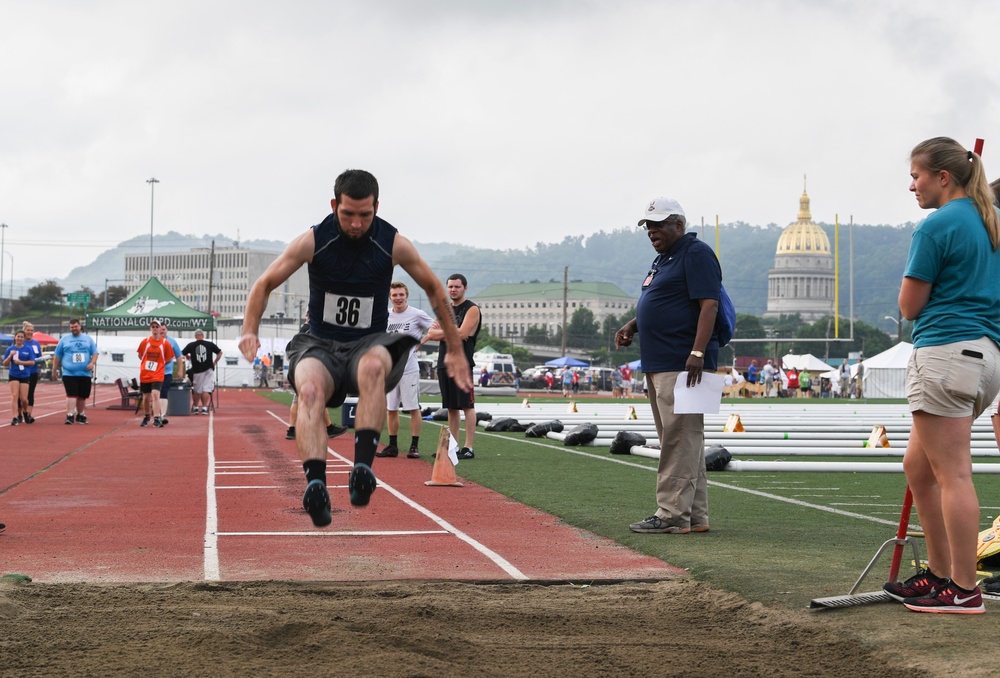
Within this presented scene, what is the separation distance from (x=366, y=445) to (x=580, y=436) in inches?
415

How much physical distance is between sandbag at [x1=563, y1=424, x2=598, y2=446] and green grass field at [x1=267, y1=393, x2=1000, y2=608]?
A: 3.14 ft

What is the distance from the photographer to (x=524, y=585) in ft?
20.6

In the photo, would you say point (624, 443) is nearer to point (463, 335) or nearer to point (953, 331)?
point (463, 335)

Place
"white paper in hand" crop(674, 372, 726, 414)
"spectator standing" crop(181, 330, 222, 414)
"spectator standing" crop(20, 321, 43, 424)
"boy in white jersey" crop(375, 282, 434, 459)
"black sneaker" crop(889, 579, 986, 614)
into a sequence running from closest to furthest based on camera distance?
"black sneaker" crop(889, 579, 986, 614) < "white paper in hand" crop(674, 372, 726, 414) < "boy in white jersey" crop(375, 282, 434, 459) < "spectator standing" crop(20, 321, 43, 424) < "spectator standing" crop(181, 330, 222, 414)

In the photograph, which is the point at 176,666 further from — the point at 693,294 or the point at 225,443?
the point at 225,443

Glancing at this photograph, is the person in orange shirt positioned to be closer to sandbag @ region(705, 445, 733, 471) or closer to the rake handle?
sandbag @ region(705, 445, 733, 471)

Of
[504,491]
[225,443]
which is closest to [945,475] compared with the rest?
[504,491]

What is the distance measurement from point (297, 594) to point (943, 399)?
317 centimetres

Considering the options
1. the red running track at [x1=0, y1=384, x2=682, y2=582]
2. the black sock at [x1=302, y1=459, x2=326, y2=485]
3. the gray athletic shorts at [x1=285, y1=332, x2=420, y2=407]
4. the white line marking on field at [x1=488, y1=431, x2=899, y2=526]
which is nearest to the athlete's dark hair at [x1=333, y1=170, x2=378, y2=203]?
the gray athletic shorts at [x1=285, y1=332, x2=420, y2=407]

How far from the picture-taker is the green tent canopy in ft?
120

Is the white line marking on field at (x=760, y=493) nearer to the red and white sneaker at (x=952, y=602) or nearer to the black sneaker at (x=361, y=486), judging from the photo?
the red and white sneaker at (x=952, y=602)

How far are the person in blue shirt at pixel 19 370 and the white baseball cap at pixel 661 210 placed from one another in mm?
16945

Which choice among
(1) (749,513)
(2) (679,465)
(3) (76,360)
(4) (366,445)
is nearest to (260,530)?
(4) (366,445)

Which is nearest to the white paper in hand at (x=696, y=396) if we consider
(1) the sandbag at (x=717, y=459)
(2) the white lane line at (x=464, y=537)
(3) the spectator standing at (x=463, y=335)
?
(2) the white lane line at (x=464, y=537)
